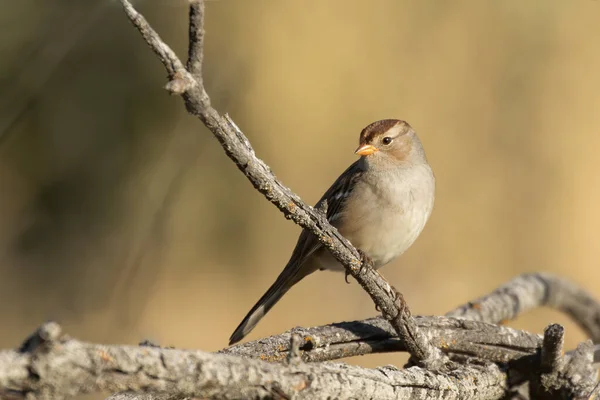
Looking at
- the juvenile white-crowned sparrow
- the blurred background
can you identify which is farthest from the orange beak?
the blurred background

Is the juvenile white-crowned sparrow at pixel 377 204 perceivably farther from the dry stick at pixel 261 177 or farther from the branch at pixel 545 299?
the dry stick at pixel 261 177

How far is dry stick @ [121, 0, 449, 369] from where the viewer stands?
177cm

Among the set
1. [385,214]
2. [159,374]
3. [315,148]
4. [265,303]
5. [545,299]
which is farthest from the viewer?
[315,148]

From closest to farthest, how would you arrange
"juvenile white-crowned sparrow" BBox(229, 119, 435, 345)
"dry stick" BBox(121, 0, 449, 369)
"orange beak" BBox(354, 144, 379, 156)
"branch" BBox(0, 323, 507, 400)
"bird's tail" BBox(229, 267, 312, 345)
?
"branch" BBox(0, 323, 507, 400), "dry stick" BBox(121, 0, 449, 369), "bird's tail" BBox(229, 267, 312, 345), "juvenile white-crowned sparrow" BBox(229, 119, 435, 345), "orange beak" BBox(354, 144, 379, 156)

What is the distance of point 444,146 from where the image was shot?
7.25m

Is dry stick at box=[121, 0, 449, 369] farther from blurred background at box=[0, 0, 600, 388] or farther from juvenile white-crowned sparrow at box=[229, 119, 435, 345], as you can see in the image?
blurred background at box=[0, 0, 600, 388]

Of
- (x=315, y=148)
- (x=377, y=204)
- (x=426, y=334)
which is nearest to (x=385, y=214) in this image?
(x=377, y=204)

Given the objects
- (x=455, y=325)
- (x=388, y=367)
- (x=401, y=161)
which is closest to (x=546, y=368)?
(x=455, y=325)

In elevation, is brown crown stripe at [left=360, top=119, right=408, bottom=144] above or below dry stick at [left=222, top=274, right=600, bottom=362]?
above

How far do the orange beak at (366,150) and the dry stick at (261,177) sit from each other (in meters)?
1.47

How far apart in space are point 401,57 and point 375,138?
2969 mm

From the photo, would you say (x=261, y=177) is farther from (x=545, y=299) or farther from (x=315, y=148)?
(x=315, y=148)

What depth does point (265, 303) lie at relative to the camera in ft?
13.3

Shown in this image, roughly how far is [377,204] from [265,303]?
85 cm
